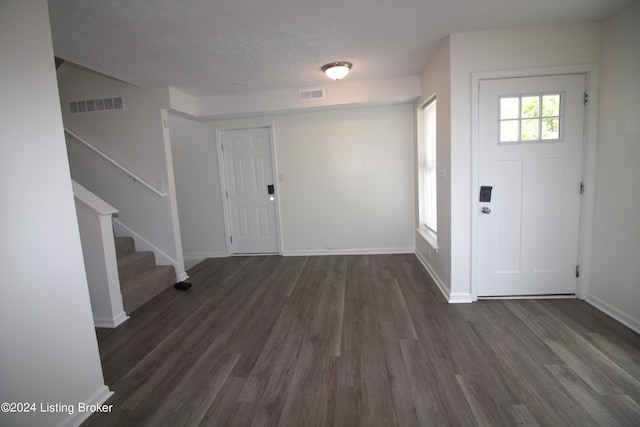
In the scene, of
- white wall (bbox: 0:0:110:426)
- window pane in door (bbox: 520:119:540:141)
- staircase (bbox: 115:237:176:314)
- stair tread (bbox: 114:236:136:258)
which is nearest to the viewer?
white wall (bbox: 0:0:110:426)

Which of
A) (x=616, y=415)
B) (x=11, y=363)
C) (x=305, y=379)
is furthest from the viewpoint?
(x=305, y=379)

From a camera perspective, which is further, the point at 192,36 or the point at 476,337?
the point at 192,36

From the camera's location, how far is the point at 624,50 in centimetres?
229

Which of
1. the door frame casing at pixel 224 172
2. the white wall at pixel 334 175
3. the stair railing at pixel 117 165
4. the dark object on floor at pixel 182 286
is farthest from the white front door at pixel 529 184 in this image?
the stair railing at pixel 117 165

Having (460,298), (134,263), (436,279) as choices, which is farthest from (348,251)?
(134,263)

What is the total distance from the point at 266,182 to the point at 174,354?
114 inches

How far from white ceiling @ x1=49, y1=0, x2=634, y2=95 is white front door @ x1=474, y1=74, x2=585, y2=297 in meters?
0.62

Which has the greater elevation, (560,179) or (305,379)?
(560,179)

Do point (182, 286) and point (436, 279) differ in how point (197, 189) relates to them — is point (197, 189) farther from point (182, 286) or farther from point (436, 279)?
point (436, 279)

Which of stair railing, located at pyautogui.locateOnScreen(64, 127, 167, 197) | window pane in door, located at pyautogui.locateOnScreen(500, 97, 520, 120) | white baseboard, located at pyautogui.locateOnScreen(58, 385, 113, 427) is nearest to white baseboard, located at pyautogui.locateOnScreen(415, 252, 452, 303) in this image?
window pane in door, located at pyautogui.locateOnScreen(500, 97, 520, 120)

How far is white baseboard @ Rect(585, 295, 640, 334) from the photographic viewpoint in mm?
2241

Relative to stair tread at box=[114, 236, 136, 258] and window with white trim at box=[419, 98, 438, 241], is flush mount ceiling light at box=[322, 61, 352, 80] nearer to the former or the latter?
window with white trim at box=[419, 98, 438, 241]

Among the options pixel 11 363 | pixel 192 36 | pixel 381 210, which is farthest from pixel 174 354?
pixel 381 210

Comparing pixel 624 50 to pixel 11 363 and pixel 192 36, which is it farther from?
pixel 11 363
